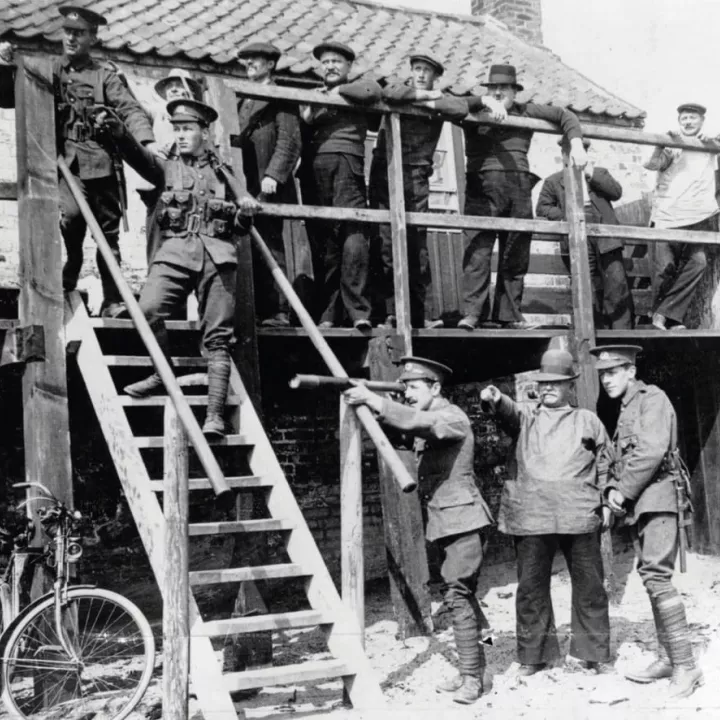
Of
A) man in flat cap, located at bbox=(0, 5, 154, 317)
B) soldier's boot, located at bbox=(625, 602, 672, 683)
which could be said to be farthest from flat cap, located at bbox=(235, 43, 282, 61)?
soldier's boot, located at bbox=(625, 602, 672, 683)

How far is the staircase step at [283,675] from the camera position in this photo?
4.44m

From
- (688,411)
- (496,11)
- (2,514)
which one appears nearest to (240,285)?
(2,514)

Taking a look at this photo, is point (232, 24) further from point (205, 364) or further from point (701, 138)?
point (205, 364)

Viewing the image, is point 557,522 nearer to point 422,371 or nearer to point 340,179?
point 422,371

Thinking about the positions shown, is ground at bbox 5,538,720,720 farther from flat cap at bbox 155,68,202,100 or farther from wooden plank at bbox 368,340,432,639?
flat cap at bbox 155,68,202,100

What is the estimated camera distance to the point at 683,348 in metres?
8.56

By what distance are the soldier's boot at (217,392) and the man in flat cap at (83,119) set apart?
917 millimetres

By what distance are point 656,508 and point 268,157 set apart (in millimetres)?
3580

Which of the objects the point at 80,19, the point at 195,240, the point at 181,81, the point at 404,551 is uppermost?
the point at 80,19

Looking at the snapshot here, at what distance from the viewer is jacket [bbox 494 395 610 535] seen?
552 cm

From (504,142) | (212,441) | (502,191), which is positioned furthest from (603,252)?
(212,441)

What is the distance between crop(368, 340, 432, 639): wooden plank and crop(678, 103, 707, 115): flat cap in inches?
144

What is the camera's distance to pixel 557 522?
552cm

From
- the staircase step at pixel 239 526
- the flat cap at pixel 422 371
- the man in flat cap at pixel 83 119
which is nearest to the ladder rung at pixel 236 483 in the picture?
the staircase step at pixel 239 526
